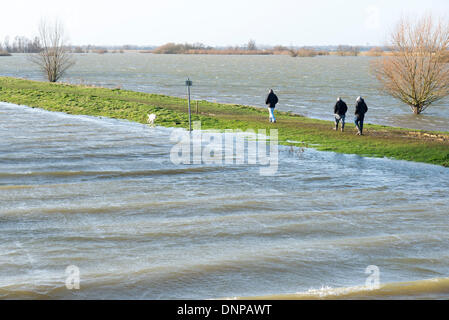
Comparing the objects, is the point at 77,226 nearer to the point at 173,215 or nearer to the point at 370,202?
the point at 173,215

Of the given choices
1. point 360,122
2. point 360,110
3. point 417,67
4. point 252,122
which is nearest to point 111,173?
point 360,110

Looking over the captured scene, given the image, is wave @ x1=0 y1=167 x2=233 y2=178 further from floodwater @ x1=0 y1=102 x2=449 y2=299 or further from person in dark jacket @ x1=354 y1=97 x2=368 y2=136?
person in dark jacket @ x1=354 y1=97 x2=368 y2=136

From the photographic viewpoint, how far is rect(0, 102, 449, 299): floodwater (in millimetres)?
8047

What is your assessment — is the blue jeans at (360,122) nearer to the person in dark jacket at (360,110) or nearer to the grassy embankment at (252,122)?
the person in dark jacket at (360,110)

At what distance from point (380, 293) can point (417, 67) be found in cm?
3384

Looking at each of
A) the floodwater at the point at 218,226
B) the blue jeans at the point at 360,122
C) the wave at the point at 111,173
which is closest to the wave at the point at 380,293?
the floodwater at the point at 218,226

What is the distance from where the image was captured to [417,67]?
127 feet

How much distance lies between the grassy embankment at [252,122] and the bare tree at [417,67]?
12.8m

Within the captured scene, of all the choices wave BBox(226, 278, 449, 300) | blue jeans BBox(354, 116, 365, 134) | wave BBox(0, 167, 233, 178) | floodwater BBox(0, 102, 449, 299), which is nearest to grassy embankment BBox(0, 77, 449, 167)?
blue jeans BBox(354, 116, 365, 134)

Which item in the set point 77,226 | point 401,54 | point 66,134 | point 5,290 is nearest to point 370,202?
point 77,226

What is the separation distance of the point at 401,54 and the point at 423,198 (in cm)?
2812

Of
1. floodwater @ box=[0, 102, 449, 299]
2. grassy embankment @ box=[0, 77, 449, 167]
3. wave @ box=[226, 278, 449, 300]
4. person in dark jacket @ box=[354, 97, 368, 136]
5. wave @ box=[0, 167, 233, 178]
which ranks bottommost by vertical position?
wave @ box=[226, 278, 449, 300]

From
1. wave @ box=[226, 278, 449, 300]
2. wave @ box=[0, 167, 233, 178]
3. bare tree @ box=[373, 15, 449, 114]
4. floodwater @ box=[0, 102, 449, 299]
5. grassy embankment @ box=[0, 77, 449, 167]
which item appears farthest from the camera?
bare tree @ box=[373, 15, 449, 114]

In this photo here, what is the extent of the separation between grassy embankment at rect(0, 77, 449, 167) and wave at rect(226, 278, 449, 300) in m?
9.88
